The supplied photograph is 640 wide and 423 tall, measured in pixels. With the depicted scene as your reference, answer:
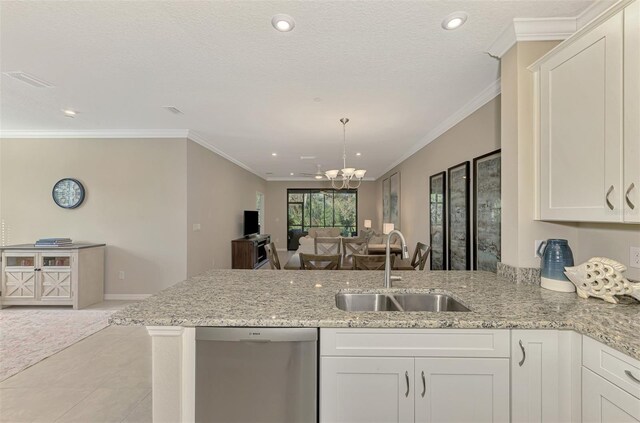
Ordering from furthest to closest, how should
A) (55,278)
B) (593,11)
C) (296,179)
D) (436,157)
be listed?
(296,179) < (436,157) < (55,278) < (593,11)

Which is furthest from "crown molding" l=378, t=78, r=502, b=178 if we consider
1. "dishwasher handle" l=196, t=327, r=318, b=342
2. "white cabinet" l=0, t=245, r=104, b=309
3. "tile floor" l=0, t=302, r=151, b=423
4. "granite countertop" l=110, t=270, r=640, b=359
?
"white cabinet" l=0, t=245, r=104, b=309

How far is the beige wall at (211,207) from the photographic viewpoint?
15.2ft

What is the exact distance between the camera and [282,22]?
183cm

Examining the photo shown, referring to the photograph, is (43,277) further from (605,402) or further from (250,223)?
(605,402)

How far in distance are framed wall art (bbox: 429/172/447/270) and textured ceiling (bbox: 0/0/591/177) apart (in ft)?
2.89

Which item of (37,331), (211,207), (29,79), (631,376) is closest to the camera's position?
(631,376)

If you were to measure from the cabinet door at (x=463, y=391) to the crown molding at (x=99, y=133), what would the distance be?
445cm

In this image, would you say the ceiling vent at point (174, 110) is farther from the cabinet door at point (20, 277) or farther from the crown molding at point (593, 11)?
the crown molding at point (593, 11)

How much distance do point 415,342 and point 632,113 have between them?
1.46 m

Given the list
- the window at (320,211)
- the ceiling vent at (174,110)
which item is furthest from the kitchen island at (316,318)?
the window at (320,211)

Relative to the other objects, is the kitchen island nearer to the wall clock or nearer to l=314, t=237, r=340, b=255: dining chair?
l=314, t=237, r=340, b=255: dining chair

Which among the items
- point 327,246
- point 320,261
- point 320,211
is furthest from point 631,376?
point 320,211

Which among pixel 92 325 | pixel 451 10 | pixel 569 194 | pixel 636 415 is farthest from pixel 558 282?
pixel 92 325

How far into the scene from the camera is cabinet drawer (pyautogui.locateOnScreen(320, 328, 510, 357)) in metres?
1.28
